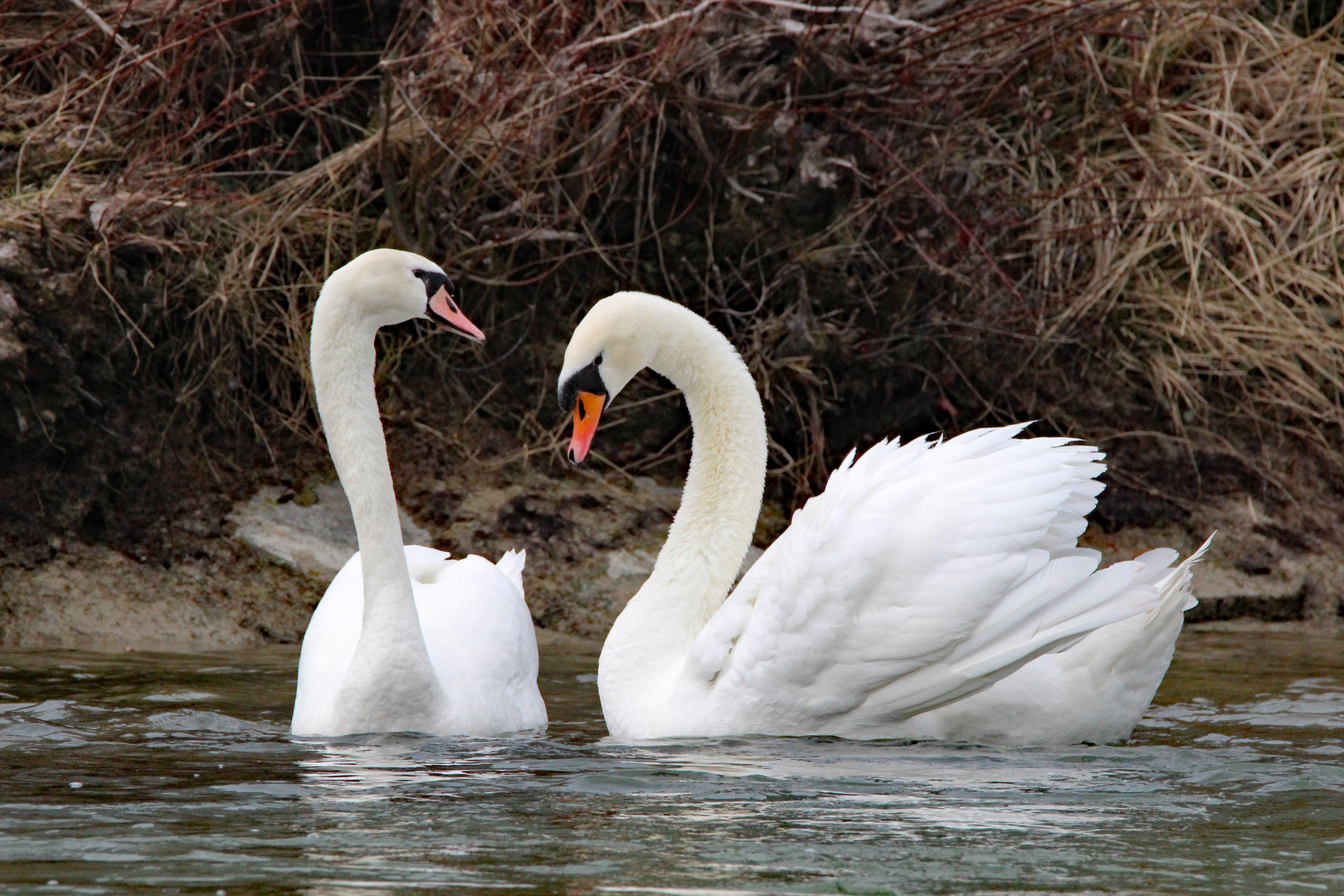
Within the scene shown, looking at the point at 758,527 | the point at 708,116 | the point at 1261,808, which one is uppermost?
the point at 708,116

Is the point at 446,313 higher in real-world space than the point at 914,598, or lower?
higher

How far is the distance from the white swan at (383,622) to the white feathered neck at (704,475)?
375mm

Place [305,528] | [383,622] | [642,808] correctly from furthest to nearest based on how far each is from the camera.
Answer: [305,528], [383,622], [642,808]

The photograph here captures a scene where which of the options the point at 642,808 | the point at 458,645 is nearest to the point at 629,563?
the point at 458,645

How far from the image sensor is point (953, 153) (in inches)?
295

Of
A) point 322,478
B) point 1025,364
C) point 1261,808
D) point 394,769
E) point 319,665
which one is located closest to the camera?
point 1261,808

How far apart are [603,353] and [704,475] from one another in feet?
1.60

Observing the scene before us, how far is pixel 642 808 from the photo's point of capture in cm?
346

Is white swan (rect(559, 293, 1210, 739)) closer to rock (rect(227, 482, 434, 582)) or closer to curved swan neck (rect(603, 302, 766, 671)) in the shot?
curved swan neck (rect(603, 302, 766, 671))

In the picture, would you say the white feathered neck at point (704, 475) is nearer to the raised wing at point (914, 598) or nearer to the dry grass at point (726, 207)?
the raised wing at point (914, 598)

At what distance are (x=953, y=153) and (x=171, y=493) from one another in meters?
3.65

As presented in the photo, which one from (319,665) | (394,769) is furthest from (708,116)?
(394,769)

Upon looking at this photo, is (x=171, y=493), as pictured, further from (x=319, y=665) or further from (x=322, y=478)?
(x=319, y=665)

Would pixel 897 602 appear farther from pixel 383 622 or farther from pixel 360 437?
pixel 360 437
